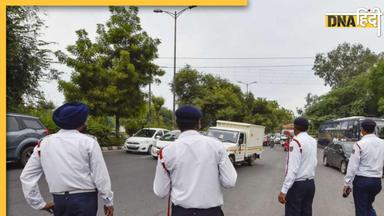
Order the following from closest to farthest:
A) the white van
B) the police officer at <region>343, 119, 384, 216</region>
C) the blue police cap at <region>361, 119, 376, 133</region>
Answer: the police officer at <region>343, 119, 384, 216</region>
the blue police cap at <region>361, 119, 376, 133</region>
the white van

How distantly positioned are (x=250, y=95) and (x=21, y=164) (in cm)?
4580

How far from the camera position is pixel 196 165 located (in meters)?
3.07

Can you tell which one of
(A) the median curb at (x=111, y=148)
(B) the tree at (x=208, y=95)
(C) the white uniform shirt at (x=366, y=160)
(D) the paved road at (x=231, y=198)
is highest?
(B) the tree at (x=208, y=95)

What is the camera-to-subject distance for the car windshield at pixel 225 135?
15586mm

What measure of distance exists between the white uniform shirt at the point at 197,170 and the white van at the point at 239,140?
456 inches

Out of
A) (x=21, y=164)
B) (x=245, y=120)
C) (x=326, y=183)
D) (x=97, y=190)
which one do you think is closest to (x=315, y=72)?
(x=245, y=120)

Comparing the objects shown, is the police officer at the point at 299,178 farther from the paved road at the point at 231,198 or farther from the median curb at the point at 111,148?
the median curb at the point at 111,148

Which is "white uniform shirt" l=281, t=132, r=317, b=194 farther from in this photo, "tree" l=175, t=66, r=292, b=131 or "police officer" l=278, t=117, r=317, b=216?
"tree" l=175, t=66, r=292, b=131

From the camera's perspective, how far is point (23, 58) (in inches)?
665

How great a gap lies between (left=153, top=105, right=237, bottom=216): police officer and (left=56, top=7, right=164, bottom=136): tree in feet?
62.5

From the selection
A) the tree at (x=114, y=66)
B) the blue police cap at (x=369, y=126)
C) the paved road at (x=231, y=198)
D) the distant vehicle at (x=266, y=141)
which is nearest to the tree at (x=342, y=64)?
the distant vehicle at (x=266, y=141)

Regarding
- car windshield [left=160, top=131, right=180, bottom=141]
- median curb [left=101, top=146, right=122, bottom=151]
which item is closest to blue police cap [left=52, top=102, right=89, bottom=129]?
car windshield [left=160, top=131, right=180, bottom=141]

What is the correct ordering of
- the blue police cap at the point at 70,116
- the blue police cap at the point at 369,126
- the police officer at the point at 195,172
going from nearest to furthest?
the police officer at the point at 195,172, the blue police cap at the point at 70,116, the blue police cap at the point at 369,126

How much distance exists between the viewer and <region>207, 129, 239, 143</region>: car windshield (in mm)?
15586
